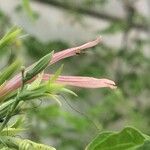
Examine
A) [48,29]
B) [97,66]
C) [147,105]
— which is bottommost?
[147,105]

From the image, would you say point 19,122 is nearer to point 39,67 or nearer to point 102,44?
point 39,67

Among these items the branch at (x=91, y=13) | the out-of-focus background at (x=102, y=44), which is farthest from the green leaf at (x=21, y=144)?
the branch at (x=91, y=13)

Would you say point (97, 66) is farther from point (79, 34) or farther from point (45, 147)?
point (45, 147)

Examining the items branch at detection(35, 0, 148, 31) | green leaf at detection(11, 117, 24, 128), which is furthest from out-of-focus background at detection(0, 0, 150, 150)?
green leaf at detection(11, 117, 24, 128)

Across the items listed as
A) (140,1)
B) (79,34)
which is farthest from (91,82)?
(140,1)

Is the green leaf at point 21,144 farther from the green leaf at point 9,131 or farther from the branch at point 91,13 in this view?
the branch at point 91,13

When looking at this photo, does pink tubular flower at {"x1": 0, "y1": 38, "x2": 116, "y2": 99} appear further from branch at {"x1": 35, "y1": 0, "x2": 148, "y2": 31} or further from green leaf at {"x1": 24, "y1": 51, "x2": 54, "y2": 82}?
branch at {"x1": 35, "y1": 0, "x2": 148, "y2": 31}
